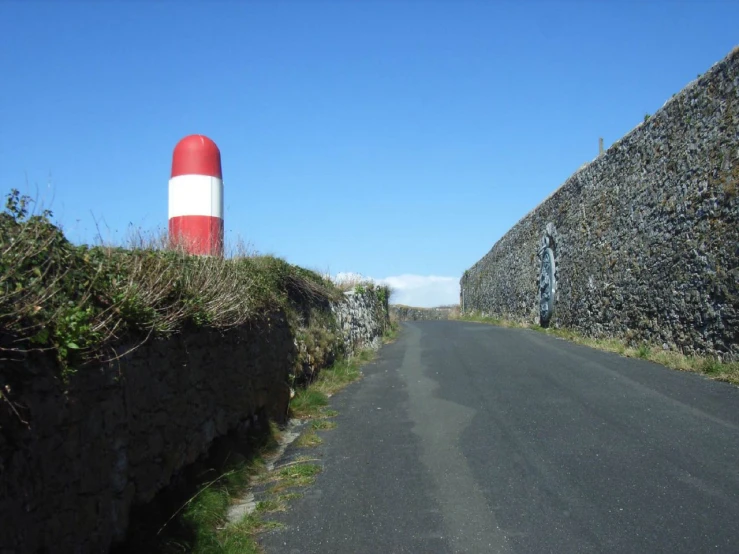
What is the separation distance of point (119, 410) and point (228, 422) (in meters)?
2.47

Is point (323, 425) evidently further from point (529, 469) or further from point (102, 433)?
point (102, 433)

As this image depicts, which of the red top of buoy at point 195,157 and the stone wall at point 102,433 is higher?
the red top of buoy at point 195,157

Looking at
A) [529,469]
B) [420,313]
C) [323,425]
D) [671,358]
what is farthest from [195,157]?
[420,313]

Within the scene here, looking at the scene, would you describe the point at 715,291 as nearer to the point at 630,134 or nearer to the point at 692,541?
the point at 630,134

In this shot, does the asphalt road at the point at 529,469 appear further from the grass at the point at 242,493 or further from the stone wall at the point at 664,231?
the stone wall at the point at 664,231

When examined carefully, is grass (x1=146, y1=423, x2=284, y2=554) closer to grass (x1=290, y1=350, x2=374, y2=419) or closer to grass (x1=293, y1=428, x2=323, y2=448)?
grass (x1=293, y1=428, x2=323, y2=448)

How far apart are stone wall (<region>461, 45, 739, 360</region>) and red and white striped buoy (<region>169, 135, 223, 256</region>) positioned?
28.5ft

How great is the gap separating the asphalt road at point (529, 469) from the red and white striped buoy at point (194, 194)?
3.25m

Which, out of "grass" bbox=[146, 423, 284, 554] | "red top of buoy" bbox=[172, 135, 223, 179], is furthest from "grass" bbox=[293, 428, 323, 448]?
→ "red top of buoy" bbox=[172, 135, 223, 179]

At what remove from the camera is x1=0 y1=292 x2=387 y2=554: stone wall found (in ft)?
10.8

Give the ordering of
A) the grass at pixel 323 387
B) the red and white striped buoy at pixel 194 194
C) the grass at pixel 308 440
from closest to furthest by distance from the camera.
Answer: the grass at pixel 308 440 < the red and white striped buoy at pixel 194 194 < the grass at pixel 323 387

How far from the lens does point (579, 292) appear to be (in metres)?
19.3

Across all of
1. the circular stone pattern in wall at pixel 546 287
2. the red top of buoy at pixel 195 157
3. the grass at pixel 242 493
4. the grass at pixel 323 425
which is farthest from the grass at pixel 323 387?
the circular stone pattern in wall at pixel 546 287

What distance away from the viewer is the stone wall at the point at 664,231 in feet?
36.8
